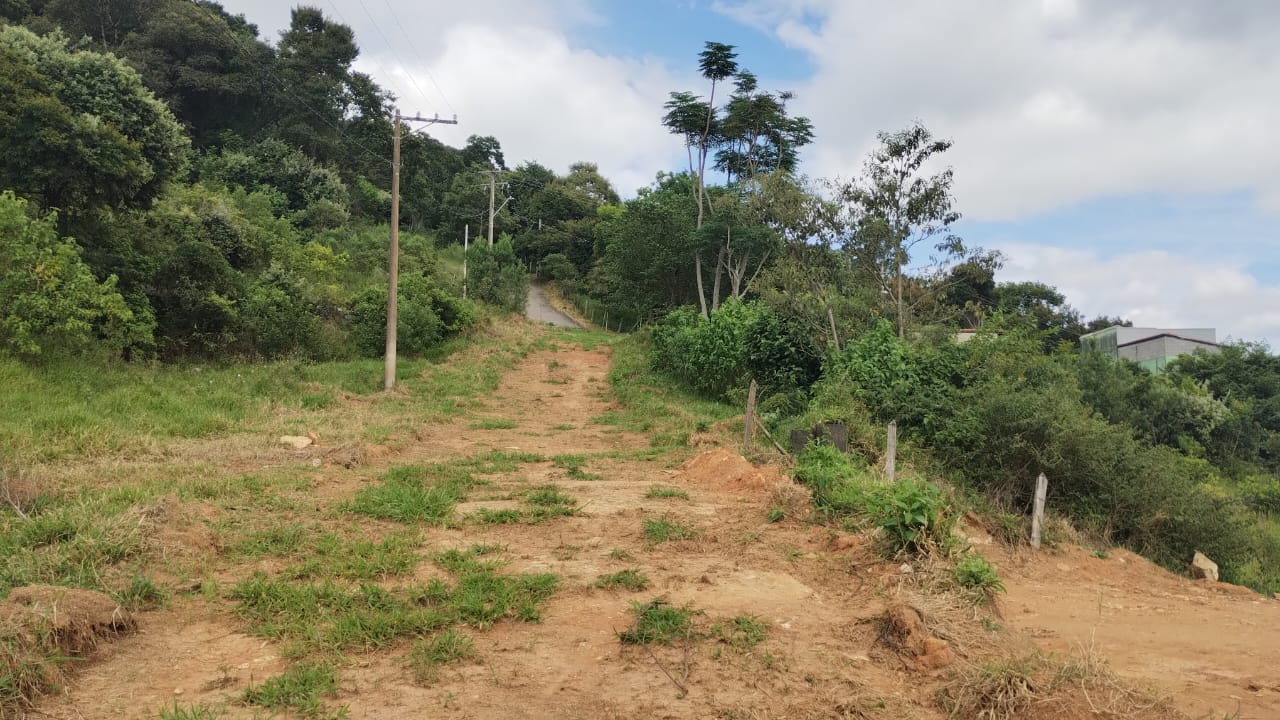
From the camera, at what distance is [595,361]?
2536cm

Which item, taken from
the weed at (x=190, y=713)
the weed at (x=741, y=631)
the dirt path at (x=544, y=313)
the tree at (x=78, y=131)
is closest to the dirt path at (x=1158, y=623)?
the weed at (x=741, y=631)

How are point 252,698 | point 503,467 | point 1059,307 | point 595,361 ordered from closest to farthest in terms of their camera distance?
point 252,698 < point 503,467 < point 595,361 < point 1059,307

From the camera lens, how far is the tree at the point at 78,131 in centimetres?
1280

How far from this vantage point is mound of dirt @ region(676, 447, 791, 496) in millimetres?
8414

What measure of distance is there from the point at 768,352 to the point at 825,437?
5655 millimetres

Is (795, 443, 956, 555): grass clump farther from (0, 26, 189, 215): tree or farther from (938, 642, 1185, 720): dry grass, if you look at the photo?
(0, 26, 189, 215): tree

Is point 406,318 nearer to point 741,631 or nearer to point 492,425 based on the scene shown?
point 492,425

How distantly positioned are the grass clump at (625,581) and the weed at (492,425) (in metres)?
8.14

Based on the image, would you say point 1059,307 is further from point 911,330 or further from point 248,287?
point 248,287

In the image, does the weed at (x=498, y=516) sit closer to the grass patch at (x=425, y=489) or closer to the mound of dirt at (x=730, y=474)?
the grass patch at (x=425, y=489)

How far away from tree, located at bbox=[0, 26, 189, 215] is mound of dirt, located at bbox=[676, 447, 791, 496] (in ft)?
42.3

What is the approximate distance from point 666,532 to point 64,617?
14.3 ft

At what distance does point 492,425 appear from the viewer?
13328 mm

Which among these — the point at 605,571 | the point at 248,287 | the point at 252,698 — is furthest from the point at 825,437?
the point at 248,287
